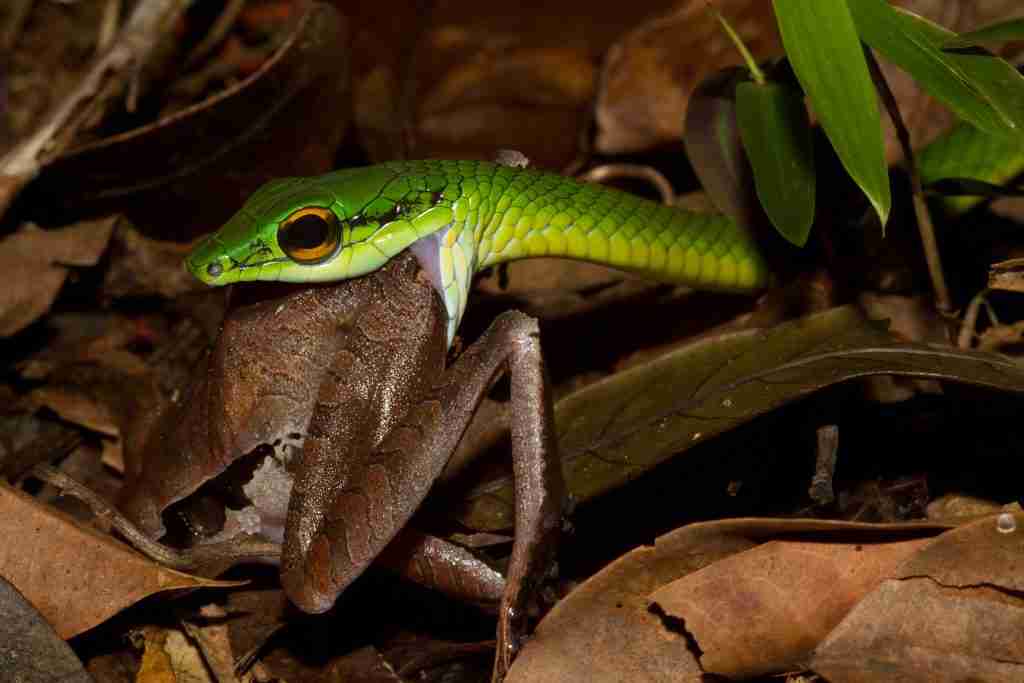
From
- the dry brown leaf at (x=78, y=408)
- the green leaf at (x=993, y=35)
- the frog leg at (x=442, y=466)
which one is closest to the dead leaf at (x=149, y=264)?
the dry brown leaf at (x=78, y=408)

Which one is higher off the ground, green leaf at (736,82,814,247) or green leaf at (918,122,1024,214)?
green leaf at (736,82,814,247)

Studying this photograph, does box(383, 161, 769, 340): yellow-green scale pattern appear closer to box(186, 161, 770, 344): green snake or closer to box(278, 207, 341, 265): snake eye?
box(186, 161, 770, 344): green snake

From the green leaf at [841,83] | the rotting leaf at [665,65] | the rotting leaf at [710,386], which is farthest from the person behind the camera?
the rotting leaf at [665,65]

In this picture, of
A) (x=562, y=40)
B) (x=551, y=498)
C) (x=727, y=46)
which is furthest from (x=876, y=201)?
(x=562, y=40)

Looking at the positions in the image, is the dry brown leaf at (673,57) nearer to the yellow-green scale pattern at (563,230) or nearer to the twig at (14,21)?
the yellow-green scale pattern at (563,230)

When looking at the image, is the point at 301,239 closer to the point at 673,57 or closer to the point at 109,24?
the point at 673,57

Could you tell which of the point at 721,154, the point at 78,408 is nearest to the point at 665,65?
the point at 721,154

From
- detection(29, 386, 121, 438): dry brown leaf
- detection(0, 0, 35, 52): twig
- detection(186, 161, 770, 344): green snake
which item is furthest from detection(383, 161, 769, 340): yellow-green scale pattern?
detection(0, 0, 35, 52): twig
